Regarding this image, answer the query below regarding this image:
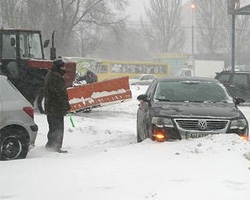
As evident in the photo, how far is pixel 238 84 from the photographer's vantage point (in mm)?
21969

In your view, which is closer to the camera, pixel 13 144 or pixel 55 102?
pixel 13 144

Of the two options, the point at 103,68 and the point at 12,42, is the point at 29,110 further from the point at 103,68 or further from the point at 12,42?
the point at 103,68

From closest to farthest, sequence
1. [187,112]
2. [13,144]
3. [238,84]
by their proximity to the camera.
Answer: [187,112] < [13,144] < [238,84]

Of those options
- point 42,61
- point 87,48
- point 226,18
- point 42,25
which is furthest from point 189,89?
point 226,18

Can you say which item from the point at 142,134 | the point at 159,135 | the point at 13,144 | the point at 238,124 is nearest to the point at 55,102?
the point at 13,144

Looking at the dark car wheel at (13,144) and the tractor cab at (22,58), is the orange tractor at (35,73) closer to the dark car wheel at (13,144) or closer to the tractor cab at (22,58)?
the tractor cab at (22,58)

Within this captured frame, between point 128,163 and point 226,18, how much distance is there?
213 ft

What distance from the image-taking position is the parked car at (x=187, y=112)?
8.31m

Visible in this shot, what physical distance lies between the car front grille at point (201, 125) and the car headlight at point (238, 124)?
160mm

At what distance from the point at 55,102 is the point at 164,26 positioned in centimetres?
7056

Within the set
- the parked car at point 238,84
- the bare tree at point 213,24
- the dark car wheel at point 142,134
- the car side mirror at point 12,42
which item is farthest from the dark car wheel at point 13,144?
the bare tree at point 213,24

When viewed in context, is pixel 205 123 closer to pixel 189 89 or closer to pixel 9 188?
pixel 189 89

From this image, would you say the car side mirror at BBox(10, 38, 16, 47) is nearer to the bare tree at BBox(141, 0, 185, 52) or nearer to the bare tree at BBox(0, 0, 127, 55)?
the bare tree at BBox(0, 0, 127, 55)

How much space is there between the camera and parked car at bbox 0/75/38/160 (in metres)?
8.49
